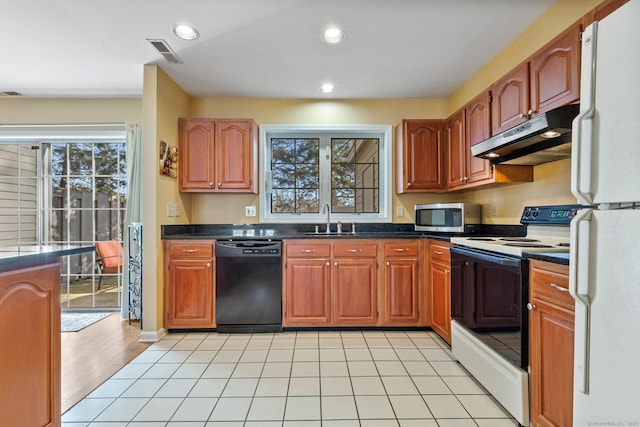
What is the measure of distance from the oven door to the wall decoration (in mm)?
2537

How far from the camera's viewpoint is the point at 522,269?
1.57 meters

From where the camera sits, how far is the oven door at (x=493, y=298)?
158 centimetres

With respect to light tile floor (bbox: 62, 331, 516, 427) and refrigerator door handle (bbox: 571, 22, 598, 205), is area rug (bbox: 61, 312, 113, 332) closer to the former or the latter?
light tile floor (bbox: 62, 331, 516, 427)

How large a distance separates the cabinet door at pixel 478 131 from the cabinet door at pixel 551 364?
1258mm

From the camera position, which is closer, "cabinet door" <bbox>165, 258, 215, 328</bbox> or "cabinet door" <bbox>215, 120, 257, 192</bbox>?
"cabinet door" <bbox>165, 258, 215, 328</bbox>

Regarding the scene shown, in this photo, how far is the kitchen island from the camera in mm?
1174

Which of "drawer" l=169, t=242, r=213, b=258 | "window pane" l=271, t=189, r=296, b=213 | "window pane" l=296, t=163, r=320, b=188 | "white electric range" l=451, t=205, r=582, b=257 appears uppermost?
"window pane" l=296, t=163, r=320, b=188

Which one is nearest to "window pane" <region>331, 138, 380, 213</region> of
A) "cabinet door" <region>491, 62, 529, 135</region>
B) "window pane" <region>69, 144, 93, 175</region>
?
"cabinet door" <region>491, 62, 529, 135</region>

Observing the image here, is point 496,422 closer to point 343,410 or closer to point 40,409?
Answer: point 343,410

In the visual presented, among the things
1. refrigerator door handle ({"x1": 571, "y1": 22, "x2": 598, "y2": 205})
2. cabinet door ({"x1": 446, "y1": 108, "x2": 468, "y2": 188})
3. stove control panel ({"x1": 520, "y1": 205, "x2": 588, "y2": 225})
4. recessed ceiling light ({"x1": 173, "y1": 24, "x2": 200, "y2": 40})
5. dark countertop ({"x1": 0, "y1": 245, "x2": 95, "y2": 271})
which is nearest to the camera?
refrigerator door handle ({"x1": 571, "y1": 22, "x2": 598, "y2": 205})

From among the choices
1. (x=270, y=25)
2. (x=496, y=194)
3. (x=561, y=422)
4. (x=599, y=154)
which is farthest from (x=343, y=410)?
(x=270, y=25)

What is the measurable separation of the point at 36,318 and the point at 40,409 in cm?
40

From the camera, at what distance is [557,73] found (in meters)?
1.72

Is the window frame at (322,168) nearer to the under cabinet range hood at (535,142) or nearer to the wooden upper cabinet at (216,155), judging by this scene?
the wooden upper cabinet at (216,155)
